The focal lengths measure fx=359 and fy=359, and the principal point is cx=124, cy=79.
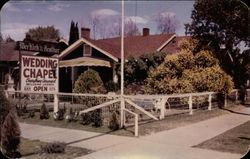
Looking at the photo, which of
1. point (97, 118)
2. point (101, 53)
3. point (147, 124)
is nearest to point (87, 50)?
point (101, 53)

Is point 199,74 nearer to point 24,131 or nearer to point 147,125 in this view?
point 147,125

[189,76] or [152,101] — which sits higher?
[189,76]

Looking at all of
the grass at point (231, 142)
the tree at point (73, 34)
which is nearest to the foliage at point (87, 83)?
the tree at point (73, 34)

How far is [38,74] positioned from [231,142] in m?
6.71

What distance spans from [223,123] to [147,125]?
256cm

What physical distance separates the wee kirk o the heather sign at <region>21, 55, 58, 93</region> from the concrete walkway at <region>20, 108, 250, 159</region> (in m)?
1.45

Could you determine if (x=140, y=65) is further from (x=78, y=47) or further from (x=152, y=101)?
(x=152, y=101)

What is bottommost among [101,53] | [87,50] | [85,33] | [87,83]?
[87,83]

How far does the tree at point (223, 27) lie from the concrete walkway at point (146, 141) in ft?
13.2

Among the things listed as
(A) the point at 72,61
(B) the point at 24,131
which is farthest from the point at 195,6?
(B) the point at 24,131

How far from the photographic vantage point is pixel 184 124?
11.3 meters

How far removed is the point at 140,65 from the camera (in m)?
20.5

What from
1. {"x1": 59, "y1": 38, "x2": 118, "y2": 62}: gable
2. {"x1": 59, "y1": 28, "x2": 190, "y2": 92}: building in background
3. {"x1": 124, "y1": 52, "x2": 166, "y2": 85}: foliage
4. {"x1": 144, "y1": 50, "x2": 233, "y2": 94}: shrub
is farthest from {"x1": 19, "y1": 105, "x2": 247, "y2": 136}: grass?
{"x1": 59, "y1": 38, "x2": 118, "y2": 62}: gable

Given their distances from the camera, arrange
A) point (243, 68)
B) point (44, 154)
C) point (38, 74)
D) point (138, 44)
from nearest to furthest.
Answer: point (44, 154) < point (38, 74) < point (243, 68) < point (138, 44)
